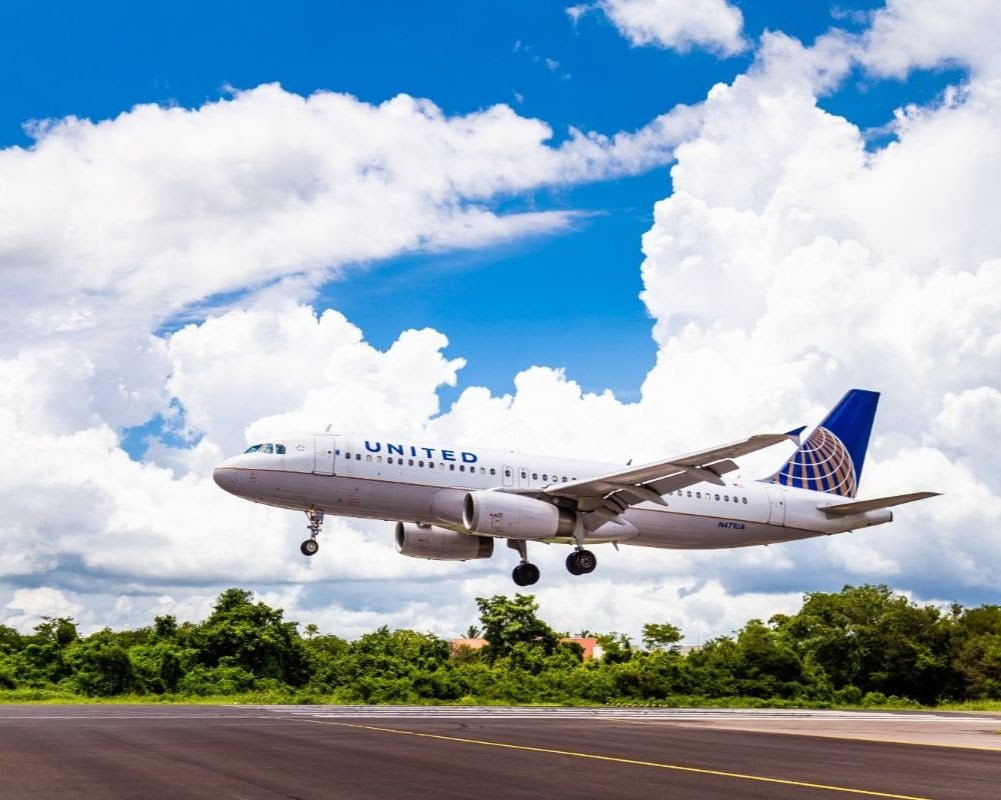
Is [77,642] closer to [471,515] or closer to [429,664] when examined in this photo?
[429,664]

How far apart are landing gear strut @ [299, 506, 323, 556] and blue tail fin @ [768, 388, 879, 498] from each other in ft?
67.8

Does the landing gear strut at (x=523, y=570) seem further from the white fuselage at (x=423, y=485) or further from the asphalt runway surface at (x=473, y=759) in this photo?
the asphalt runway surface at (x=473, y=759)

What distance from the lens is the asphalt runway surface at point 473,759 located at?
13125mm

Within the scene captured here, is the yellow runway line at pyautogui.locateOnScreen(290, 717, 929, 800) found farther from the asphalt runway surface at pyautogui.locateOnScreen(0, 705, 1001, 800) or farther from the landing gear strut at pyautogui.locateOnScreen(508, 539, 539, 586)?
the landing gear strut at pyautogui.locateOnScreen(508, 539, 539, 586)

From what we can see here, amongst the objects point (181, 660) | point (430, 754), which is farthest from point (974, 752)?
point (181, 660)

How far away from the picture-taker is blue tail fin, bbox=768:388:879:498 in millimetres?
49906

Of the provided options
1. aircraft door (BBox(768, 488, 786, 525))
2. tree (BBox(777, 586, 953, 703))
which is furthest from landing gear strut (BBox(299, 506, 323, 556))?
tree (BBox(777, 586, 953, 703))

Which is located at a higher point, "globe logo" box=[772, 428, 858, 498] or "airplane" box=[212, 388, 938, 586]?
"globe logo" box=[772, 428, 858, 498]

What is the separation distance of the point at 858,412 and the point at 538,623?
28.8m

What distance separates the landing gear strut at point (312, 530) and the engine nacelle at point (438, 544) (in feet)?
20.0

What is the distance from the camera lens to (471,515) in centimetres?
3884

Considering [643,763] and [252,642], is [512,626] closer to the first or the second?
[252,642]

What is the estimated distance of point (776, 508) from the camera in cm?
4722

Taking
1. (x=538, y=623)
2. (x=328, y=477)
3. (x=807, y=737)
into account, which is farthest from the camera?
(x=538, y=623)
